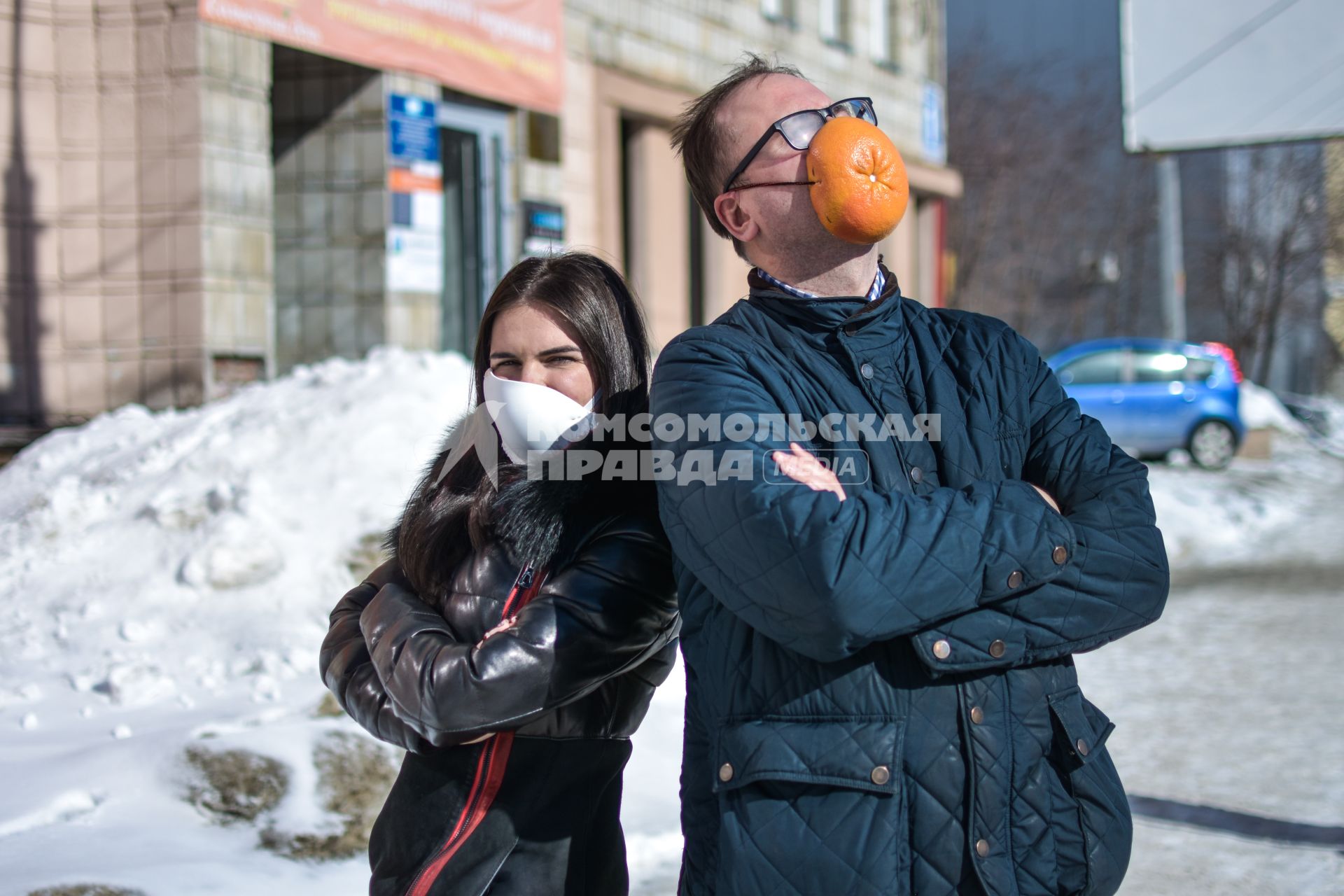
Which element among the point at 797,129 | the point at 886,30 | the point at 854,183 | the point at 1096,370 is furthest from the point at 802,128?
the point at 886,30

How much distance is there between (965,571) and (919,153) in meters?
18.2

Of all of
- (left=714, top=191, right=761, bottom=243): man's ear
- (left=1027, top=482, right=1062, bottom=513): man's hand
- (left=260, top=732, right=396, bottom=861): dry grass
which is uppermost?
(left=714, top=191, right=761, bottom=243): man's ear

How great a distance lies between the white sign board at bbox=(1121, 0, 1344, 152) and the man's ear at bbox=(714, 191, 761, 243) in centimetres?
1288

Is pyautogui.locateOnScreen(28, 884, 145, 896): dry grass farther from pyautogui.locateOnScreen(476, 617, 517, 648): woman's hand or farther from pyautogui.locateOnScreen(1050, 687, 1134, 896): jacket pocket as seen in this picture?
pyautogui.locateOnScreen(1050, 687, 1134, 896): jacket pocket

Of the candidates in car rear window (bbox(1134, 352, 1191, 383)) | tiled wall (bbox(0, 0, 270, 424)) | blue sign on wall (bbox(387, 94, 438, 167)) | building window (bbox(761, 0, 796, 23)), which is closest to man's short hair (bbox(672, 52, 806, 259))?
tiled wall (bbox(0, 0, 270, 424))

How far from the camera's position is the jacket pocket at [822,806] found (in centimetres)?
161

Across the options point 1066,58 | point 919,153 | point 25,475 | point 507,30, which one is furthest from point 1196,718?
point 1066,58

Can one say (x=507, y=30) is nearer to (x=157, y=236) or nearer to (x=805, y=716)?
(x=157, y=236)

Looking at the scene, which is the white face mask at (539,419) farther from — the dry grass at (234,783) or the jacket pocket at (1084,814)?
the dry grass at (234,783)

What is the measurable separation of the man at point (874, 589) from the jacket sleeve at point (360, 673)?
0.48 meters

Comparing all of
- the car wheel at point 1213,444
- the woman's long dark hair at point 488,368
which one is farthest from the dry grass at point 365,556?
the car wheel at point 1213,444

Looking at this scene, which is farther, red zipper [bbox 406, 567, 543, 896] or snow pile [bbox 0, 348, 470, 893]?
snow pile [bbox 0, 348, 470, 893]

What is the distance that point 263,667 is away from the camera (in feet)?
15.9

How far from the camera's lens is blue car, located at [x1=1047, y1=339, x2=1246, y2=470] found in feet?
53.1
